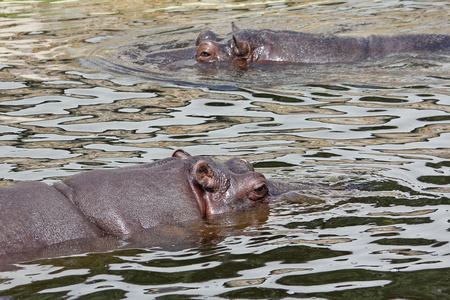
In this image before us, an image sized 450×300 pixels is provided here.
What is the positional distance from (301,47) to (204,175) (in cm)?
689

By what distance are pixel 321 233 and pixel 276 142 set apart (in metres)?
2.66

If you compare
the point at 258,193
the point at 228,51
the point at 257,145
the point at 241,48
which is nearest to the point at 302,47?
the point at 241,48

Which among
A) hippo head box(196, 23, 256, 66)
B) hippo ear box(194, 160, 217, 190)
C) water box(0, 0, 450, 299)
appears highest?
hippo head box(196, 23, 256, 66)

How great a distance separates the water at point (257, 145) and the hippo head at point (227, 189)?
0.12 meters

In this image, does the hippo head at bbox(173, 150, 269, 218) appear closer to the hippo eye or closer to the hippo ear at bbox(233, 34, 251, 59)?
the hippo eye

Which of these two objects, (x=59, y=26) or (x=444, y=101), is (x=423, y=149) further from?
(x=59, y=26)

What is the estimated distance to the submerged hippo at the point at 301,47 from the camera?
12.8m

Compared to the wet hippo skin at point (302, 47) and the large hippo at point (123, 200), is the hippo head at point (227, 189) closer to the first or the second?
the large hippo at point (123, 200)

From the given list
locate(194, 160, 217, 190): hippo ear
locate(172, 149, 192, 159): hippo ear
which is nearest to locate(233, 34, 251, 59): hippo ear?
locate(172, 149, 192, 159): hippo ear

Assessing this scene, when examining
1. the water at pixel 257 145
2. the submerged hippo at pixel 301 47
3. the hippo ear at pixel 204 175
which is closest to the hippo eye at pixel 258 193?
the water at pixel 257 145

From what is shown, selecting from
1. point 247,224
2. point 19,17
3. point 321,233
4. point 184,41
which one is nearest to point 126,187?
point 247,224

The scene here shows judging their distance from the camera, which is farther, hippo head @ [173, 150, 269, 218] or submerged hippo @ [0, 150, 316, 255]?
hippo head @ [173, 150, 269, 218]

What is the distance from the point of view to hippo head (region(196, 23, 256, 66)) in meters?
12.8

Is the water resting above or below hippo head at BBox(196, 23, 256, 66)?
below
